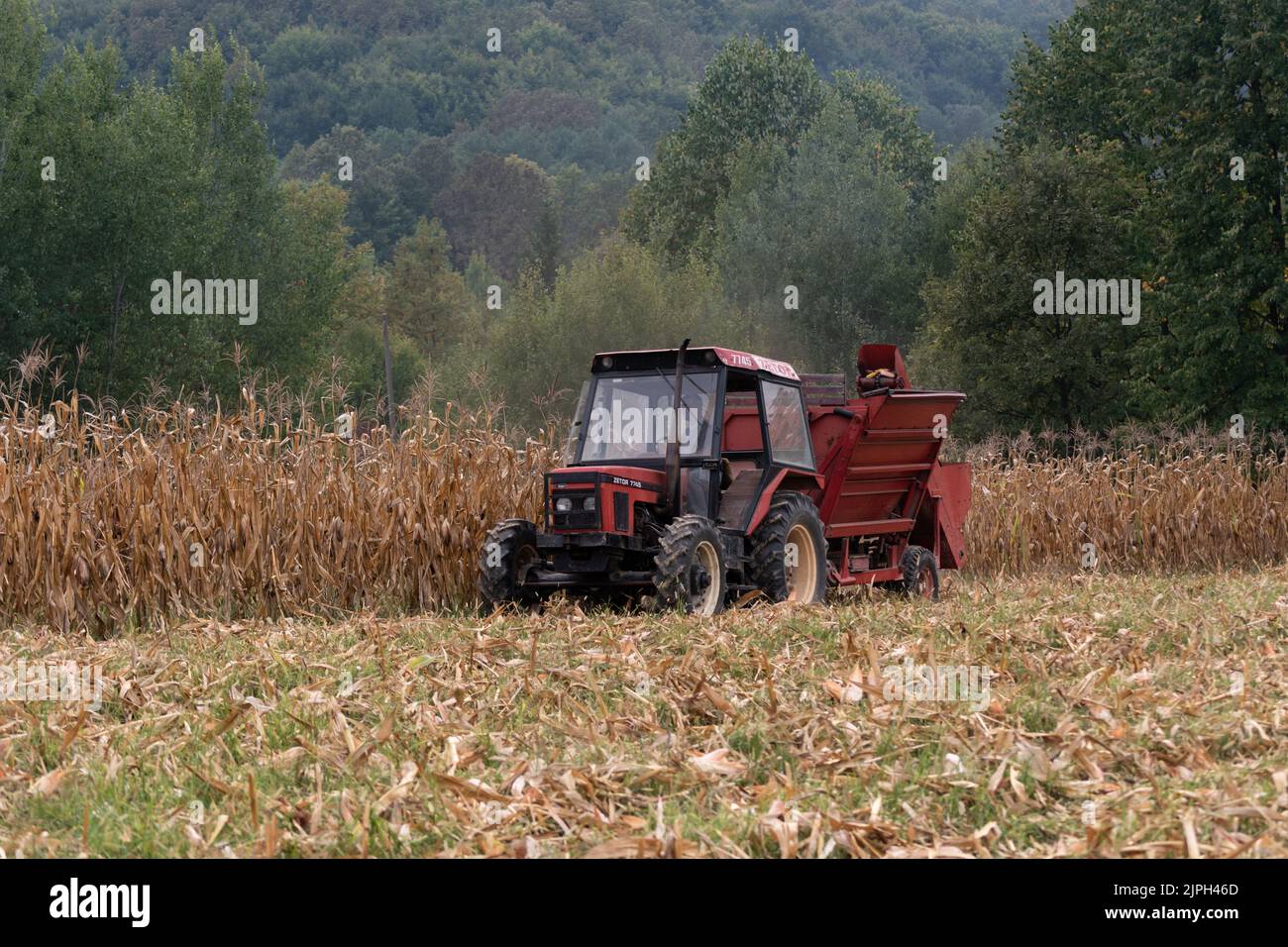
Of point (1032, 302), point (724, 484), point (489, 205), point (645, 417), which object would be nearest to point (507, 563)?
point (645, 417)

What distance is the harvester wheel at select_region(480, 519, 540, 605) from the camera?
939 centimetres

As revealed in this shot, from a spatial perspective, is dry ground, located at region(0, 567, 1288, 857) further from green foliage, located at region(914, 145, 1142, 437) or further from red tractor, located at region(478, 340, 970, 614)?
green foliage, located at region(914, 145, 1142, 437)

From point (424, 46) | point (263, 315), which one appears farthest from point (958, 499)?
point (424, 46)

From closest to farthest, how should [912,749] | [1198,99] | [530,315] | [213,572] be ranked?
[912,749], [213,572], [1198,99], [530,315]

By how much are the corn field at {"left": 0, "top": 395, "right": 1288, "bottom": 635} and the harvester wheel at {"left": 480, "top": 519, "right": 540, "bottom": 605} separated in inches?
41.0

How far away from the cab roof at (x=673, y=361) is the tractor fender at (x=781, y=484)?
794 millimetres

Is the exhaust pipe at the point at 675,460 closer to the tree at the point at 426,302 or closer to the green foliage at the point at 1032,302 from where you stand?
the green foliage at the point at 1032,302

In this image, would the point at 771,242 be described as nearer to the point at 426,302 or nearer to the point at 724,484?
the point at 426,302

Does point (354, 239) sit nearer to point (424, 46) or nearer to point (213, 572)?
point (424, 46)

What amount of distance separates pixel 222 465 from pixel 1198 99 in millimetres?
23940

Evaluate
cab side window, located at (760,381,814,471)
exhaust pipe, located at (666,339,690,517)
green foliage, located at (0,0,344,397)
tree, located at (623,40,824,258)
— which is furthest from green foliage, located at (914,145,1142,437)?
tree, located at (623,40,824,258)

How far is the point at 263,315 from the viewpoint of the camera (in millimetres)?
41188

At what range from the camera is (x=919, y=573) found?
40.4 feet

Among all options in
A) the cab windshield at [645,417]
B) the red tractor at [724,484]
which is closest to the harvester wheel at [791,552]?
the red tractor at [724,484]
